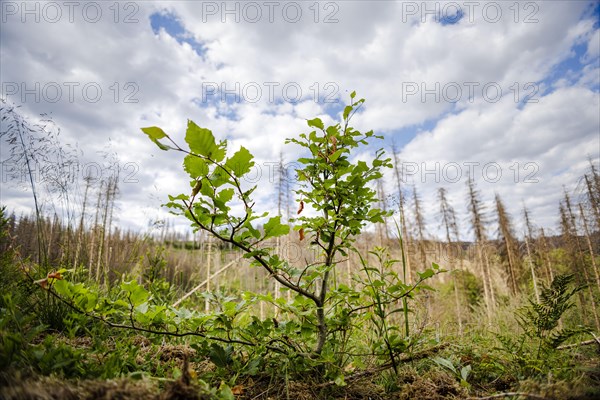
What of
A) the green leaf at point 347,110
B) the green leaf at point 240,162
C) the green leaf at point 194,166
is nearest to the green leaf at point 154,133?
the green leaf at point 194,166

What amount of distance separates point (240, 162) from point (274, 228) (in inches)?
14.0

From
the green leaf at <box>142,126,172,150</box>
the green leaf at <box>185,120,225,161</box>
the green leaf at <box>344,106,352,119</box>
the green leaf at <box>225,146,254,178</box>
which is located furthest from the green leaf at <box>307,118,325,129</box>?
the green leaf at <box>142,126,172,150</box>

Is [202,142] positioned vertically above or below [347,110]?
below

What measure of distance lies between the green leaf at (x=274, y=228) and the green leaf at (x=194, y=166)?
0.38m

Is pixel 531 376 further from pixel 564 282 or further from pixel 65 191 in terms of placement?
pixel 65 191

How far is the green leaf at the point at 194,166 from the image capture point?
1179 mm

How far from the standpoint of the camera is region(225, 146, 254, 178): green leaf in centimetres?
123

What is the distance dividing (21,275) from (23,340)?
1.78 metres

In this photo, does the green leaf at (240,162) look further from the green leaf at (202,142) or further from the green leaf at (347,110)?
the green leaf at (347,110)

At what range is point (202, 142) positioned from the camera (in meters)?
1.15

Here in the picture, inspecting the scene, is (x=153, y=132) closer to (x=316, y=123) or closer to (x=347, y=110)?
(x=316, y=123)

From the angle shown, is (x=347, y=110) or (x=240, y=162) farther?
(x=347, y=110)

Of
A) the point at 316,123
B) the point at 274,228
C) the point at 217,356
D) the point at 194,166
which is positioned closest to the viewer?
the point at 194,166

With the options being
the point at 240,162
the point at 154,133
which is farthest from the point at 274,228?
the point at 154,133
